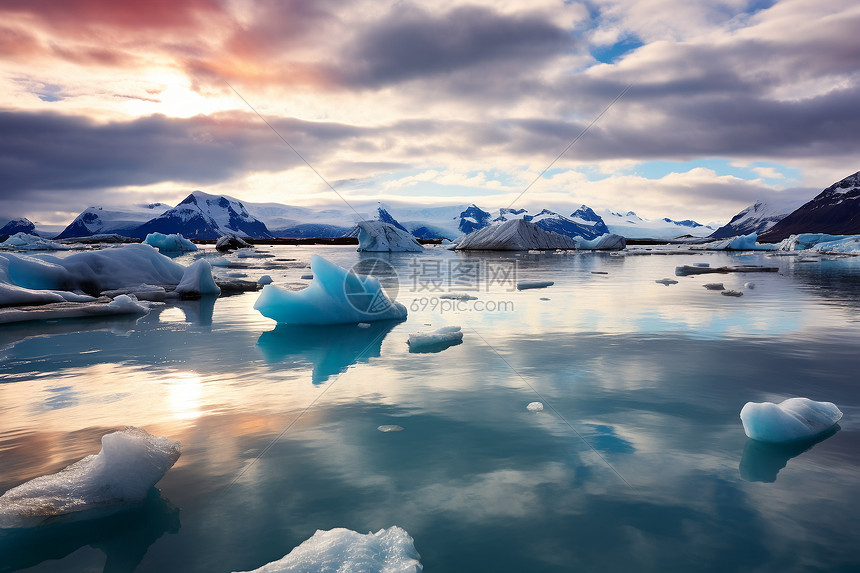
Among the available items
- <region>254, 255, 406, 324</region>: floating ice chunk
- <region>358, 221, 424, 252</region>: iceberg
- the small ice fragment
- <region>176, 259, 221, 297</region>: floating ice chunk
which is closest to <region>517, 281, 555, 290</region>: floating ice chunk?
<region>254, 255, 406, 324</region>: floating ice chunk

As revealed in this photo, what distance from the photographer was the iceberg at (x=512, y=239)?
2067 inches

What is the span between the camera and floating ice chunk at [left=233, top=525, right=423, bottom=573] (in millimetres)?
2230

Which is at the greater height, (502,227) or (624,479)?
(502,227)

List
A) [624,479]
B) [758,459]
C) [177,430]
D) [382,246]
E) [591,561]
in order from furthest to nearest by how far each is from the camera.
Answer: [382,246]
[177,430]
[758,459]
[624,479]
[591,561]

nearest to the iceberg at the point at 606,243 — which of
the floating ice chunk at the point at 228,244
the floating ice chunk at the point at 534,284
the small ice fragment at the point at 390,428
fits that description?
the floating ice chunk at the point at 534,284

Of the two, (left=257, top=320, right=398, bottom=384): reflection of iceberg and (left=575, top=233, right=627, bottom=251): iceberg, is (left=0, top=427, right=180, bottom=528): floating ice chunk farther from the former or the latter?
(left=575, top=233, right=627, bottom=251): iceberg

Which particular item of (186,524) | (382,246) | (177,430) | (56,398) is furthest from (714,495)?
(382,246)

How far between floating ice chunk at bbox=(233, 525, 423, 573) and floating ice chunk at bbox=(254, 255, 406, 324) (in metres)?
6.90

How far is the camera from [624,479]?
3.14m

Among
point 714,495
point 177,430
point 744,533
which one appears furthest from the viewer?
point 177,430

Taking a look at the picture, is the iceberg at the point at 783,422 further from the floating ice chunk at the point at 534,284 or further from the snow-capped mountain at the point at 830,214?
the snow-capped mountain at the point at 830,214

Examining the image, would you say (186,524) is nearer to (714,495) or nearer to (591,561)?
(591,561)

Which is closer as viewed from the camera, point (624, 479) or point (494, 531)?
point (494, 531)

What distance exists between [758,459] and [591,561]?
181cm
